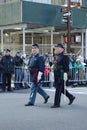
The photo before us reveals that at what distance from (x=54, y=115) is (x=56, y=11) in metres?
19.2

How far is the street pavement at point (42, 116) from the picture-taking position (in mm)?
10367

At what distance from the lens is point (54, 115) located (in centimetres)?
1199

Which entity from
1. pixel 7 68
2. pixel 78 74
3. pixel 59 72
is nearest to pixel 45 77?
pixel 78 74

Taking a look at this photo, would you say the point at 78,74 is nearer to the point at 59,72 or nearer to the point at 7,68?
the point at 7,68

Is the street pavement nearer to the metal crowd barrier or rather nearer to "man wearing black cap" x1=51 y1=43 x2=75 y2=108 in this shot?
"man wearing black cap" x1=51 y1=43 x2=75 y2=108

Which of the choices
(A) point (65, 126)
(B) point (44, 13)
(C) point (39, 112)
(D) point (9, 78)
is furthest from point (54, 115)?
(B) point (44, 13)

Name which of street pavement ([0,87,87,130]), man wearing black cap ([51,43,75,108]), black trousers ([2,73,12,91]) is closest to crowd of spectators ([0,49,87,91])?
black trousers ([2,73,12,91])

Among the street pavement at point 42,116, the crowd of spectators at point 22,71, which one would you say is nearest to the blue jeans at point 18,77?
the crowd of spectators at point 22,71

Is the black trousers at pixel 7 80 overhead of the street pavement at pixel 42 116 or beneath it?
overhead

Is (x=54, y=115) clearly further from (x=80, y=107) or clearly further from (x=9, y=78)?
(x=9, y=78)

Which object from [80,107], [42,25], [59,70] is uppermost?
[42,25]

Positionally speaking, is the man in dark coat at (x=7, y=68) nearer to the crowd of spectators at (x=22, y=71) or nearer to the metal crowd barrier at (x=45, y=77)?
the crowd of spectators at (x=22, y=71)

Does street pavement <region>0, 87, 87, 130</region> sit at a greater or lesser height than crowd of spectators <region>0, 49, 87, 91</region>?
lesser

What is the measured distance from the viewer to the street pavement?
10367 millimetres
